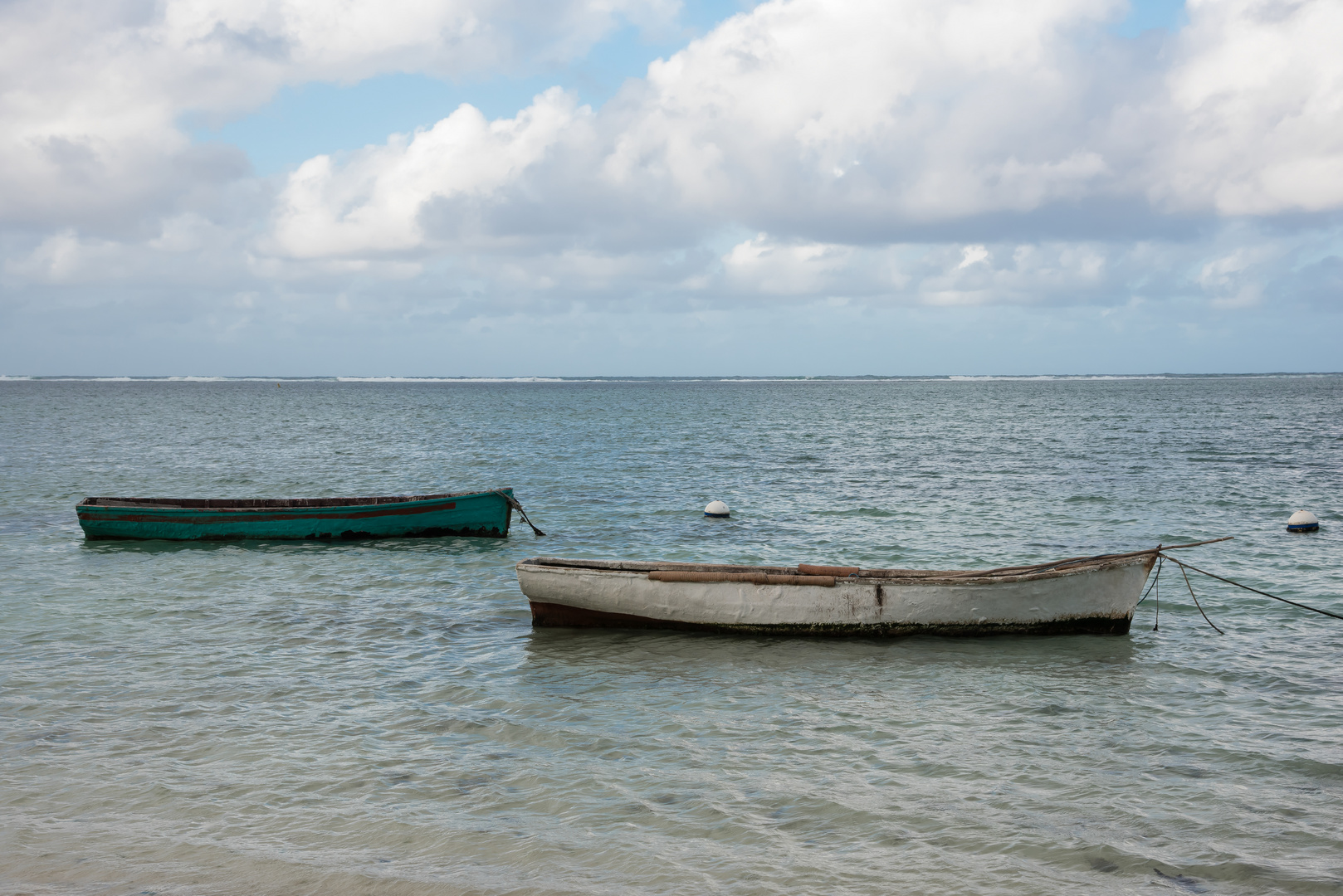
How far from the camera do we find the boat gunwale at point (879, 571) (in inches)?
444

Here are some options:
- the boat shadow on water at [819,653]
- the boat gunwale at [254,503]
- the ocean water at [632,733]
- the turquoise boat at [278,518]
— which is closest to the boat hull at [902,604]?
the boat shadow on water at [819,653]

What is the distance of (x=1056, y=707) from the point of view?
9.35m

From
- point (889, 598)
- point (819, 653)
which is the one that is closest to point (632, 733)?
point (819, 653)

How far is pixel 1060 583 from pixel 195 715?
372 inches

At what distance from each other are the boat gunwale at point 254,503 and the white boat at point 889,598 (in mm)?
8183

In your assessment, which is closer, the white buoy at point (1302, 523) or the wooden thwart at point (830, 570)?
the wooden thwart at point (830, 570)

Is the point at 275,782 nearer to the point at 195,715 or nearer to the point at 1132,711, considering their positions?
the point at 195,715

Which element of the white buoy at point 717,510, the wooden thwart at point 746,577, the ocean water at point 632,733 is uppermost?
the wooden thwart at point 746,577

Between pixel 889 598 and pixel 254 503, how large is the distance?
13634mm

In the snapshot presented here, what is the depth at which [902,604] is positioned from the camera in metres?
11.3

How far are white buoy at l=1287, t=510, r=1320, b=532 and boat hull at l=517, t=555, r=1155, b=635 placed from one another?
33.3 ft

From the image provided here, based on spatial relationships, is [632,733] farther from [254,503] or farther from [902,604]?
[254,503]

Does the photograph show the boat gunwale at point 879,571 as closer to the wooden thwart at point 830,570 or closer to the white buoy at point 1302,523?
the wooden thwart at point 830,570

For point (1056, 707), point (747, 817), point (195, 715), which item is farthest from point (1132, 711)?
point (195, 715)
